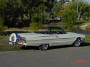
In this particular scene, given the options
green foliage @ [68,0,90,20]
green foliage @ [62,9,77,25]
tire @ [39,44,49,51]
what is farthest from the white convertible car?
green foliage @ [68,0,90,20]

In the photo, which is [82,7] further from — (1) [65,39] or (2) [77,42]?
(1) [65,39]

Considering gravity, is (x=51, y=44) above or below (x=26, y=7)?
below

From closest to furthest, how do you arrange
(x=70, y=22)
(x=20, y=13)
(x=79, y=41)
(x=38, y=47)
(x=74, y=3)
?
(x=38, y=47) → (x=79, y=41) → (x=70, y=22) → (x=20, y=13) → (x=74, y=3)

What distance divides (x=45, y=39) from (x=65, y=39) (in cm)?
166

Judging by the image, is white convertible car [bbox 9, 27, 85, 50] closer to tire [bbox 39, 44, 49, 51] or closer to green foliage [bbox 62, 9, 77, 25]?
tire [bbox 39, 44, 49, 51]

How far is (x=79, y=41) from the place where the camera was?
14109 millimetres

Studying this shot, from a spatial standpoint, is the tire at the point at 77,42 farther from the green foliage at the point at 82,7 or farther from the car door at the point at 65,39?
the green foliage at the point at 82,7

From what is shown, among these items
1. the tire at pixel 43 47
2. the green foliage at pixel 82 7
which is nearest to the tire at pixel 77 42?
the tire at pixel 43 47

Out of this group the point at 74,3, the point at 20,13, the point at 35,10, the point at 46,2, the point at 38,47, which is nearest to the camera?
the point at 38,47

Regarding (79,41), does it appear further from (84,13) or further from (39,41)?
(84,13)

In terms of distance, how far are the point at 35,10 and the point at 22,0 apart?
3948 mm

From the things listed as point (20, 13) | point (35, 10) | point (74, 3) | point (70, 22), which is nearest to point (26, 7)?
point (20, 13)

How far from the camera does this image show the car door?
12745 mm

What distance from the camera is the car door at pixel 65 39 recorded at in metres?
12.7
